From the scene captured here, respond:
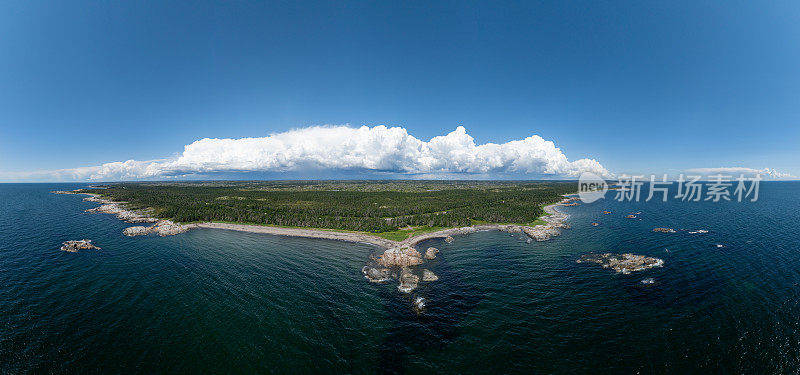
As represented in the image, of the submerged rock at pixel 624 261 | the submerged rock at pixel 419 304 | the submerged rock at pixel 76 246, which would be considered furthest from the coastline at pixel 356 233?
the submerged rock at pixel 419 304

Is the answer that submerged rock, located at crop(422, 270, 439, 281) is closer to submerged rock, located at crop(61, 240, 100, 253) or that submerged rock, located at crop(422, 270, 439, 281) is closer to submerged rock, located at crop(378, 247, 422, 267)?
submerged rock, located at crop(378, 247, 422, 267)

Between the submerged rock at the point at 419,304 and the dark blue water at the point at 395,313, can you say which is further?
the submerged rock at the point at 419,304

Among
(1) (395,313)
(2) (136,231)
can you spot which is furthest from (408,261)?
(2) (136,231)

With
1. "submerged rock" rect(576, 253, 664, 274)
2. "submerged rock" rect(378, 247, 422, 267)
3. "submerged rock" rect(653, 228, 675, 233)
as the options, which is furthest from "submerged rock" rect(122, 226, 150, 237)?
"submerged rock" rect(653, 228, 675, 233)

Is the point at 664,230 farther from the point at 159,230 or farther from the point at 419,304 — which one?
the point at 159,230

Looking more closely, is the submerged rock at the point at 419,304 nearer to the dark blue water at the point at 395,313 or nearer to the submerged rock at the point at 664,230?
the dark blue water at the point at 395,313

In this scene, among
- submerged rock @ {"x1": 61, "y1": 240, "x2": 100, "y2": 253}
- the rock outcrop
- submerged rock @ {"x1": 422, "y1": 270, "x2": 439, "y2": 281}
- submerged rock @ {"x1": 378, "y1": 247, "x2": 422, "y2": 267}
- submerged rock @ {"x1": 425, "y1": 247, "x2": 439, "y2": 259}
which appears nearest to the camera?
submerged rock @ {"x1": 422, "y1": 270, "x2": 439, "y2": 281}
